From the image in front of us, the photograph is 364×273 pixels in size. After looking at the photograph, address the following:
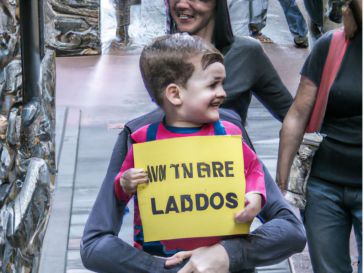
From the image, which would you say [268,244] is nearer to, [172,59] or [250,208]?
[250,208]

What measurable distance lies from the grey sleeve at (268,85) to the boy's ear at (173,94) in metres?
1.06

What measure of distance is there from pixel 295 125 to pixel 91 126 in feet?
18.1

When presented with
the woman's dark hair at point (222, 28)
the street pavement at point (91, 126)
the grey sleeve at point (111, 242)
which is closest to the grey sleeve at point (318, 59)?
the woman's dark hair at point (222, 28)

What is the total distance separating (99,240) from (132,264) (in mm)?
146

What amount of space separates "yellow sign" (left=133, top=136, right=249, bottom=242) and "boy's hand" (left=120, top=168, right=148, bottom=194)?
2 centimetres

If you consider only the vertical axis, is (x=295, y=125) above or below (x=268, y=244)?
below

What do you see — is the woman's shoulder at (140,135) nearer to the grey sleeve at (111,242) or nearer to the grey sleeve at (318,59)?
the grey sleeve at (111,242)

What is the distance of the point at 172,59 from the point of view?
3.43 meters

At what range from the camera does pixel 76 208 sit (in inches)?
299

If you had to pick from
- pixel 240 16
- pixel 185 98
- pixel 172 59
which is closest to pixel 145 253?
pixel 185 98

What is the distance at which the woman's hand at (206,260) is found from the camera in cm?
334

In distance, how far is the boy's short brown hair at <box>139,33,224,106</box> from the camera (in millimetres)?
3430

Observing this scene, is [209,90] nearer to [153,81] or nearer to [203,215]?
[153,81]

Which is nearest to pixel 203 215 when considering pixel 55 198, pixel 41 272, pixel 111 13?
pixel 41 272
